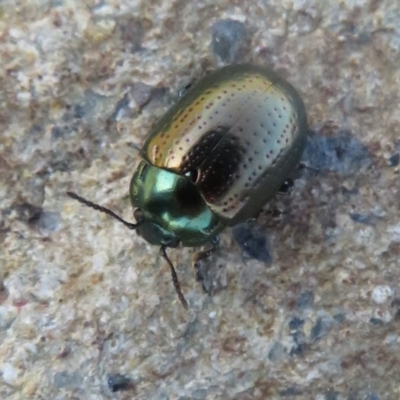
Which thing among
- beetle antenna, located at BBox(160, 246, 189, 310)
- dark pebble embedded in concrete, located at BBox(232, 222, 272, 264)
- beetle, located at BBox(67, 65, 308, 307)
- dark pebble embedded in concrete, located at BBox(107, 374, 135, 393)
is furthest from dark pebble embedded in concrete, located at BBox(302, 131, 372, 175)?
dark pebble embedded in concrete, located at BBox(107, 374, 135, 393)

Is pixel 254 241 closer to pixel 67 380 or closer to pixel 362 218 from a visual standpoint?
pixel 362 218

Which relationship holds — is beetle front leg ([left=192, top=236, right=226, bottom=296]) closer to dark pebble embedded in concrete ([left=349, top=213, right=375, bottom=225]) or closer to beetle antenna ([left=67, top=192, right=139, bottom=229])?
beetle antenna ([left=67, top=192, right=139, bottom=229])

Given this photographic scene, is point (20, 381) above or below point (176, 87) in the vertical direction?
below

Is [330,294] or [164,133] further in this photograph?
[330,294]

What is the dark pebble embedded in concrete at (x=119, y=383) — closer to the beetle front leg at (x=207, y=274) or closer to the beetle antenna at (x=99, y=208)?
the beetle front leg at (x=207, y=274)

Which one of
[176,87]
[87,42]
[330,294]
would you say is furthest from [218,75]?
[330,294]

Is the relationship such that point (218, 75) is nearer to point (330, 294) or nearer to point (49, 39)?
point (49, 39)
